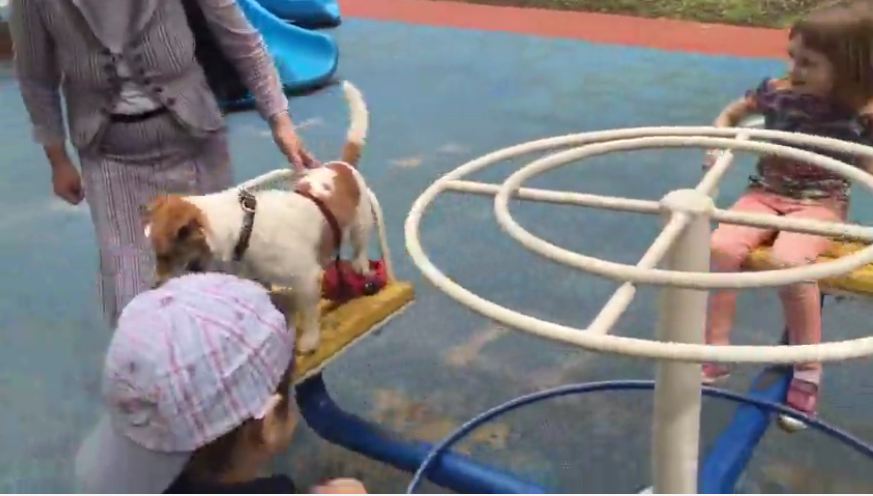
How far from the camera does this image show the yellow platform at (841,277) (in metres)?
1.22

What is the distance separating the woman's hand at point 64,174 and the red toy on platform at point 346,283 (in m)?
0.37

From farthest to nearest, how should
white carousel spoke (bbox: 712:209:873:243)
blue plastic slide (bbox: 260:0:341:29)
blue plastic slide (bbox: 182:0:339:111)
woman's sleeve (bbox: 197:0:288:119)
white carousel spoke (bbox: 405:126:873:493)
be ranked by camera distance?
blue plastic slide (bbox: 260:0:341:29), blue plastic slide (bbox: 182:0:339:111), woman's sleeve (bbox: 197:0:288:119), white carousel spoke (bbox: 712:209:873:243), white carousel spoke (bbox: 405:126:873:493)

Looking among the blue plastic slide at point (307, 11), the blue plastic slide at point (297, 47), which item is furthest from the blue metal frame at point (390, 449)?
the blue plastic slide at point (307, 11)

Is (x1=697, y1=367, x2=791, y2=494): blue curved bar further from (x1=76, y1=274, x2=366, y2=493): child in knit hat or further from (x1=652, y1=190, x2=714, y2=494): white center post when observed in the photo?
(x1=76, y1=274, x2=366, y2=493): child in knit hat

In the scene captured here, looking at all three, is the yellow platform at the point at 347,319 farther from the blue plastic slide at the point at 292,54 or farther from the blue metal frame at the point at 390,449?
the blue plastic slide at the point at 292,54

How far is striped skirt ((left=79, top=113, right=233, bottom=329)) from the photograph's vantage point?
1.30 metres

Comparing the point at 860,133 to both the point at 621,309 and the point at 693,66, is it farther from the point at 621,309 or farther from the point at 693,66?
the point at 693,66

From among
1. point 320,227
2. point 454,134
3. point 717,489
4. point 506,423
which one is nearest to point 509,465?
point 506,423

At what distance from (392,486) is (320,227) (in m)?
0.37

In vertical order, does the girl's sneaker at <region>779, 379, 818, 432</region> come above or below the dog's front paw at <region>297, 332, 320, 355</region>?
below

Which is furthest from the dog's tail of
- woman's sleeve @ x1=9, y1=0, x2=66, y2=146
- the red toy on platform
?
woman's sleeve @ x1=9, y1=0, x2=66, y2=146

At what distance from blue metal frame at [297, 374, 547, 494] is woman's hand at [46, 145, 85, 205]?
42cm

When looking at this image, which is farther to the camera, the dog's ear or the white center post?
the dog's ear

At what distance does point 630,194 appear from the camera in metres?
2.26
